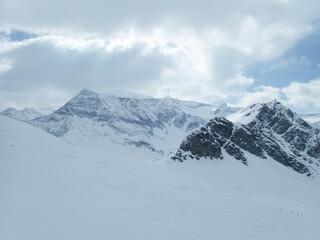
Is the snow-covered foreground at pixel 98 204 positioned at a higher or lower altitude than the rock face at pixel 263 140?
lower

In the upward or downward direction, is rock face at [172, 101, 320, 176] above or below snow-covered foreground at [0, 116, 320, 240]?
above

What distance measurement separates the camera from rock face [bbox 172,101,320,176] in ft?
295

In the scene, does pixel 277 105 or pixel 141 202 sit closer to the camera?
pixel 141 202

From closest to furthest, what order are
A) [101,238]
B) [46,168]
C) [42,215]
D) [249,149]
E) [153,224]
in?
[101,238]
[42,215]
[153,224]
[46,168]
[249,149]

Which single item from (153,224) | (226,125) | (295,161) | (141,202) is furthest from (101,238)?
(295,161)

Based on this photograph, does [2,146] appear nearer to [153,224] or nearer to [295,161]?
[153,224]

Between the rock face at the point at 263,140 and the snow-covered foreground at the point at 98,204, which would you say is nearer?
the snow-covered foreground at the point at 98,204

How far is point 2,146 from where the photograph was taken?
1788 centimetres

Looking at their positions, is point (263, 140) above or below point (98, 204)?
above

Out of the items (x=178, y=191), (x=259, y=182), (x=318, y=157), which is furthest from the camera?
(x=318, y=157)

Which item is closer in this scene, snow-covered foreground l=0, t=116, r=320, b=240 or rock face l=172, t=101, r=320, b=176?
snow-covered foreground l=0, t=116, r=320, b=240

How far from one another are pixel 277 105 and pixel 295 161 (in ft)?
144

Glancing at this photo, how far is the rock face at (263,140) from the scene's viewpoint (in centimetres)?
9006

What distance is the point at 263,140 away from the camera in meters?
115
